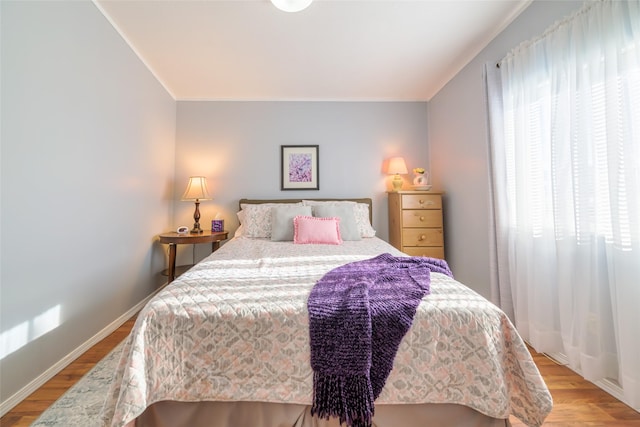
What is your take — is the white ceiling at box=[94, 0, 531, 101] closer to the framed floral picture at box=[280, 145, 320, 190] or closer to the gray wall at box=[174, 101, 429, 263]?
the gray wall at box=[174, 101, 429, 263]

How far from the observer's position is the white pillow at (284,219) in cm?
251

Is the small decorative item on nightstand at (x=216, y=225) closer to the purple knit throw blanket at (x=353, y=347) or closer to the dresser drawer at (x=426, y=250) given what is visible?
the dresser drawer at (x=426, y=250)

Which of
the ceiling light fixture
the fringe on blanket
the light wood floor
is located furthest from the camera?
the ceiling light fixture

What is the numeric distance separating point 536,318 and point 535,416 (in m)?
1.11

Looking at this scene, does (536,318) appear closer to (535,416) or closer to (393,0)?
(535,416)

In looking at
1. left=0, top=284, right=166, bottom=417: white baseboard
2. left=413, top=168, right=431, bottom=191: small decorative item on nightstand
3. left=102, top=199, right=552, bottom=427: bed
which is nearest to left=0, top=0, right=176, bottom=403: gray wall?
left=0, top=284, right=166, bottom=417: white baseboard

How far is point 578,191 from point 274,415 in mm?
1945

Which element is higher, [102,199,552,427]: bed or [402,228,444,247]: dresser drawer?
[402,228,444,247]: dresser drawer

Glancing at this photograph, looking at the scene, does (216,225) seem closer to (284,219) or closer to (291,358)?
(284,219)

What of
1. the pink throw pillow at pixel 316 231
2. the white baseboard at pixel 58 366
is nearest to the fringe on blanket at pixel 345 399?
the pink throw pillow at pixel 316 231

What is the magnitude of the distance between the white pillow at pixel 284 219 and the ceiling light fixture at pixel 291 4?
165 centimetres

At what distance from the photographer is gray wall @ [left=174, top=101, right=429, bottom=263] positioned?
10.6 feet

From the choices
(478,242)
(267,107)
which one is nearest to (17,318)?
(267,107)

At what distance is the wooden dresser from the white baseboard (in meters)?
2.79
